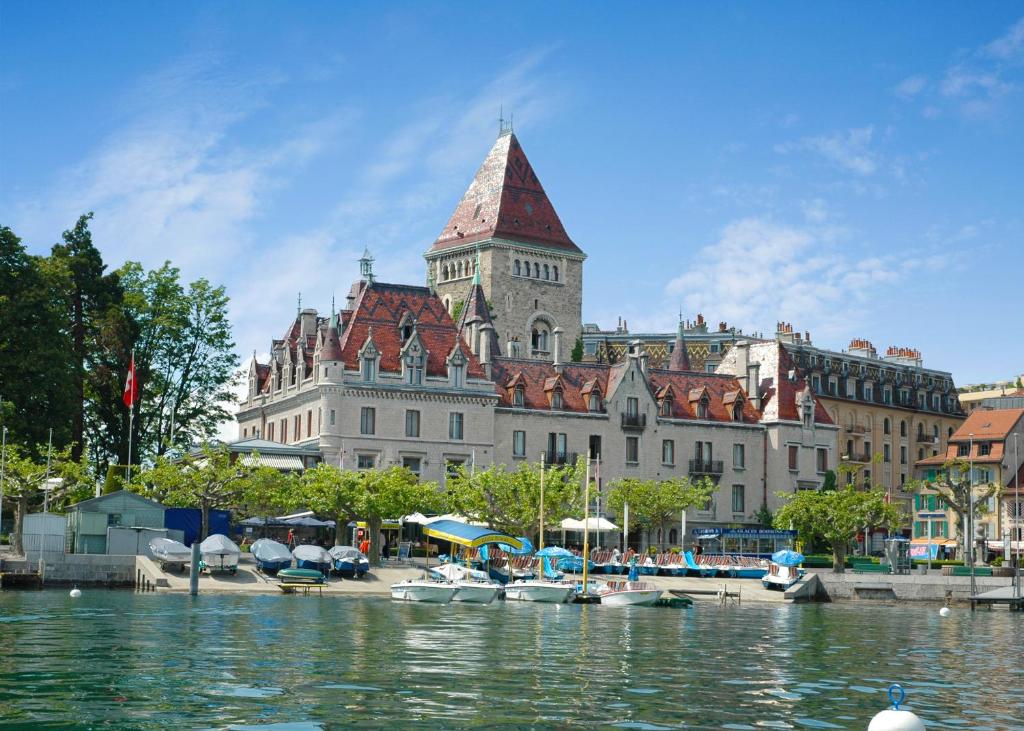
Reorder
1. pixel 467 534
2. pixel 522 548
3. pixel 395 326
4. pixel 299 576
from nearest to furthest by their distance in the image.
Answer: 1. pixel 299 576
2. pixel 467 534
3. pixel 522 548
4. pixel 395 326

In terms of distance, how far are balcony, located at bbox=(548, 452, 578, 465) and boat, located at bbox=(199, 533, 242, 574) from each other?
112 ft

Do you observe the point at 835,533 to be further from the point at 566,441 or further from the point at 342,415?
the point at 342,415

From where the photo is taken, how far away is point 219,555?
65062mm

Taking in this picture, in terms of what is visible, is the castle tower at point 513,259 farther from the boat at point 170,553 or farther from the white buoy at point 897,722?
the white buoy at point 897,722

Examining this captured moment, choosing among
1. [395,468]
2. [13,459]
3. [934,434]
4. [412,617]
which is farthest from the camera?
[934,434]

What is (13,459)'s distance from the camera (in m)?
69.7

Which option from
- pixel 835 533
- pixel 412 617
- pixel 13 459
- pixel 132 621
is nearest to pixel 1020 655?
pixel 412 617

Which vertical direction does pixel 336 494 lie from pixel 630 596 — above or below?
above

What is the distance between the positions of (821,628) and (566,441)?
1787 inches

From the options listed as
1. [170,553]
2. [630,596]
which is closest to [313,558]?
[170,553]

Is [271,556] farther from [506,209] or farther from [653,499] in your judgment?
[506,209]

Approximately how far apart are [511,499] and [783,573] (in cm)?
1483

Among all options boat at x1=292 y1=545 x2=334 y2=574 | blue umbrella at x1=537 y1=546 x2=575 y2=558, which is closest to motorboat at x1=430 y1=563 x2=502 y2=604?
blue umbrella at x1=537 y1=546 x2=575 y2=558

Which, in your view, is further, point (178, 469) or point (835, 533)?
point (835, 533)
